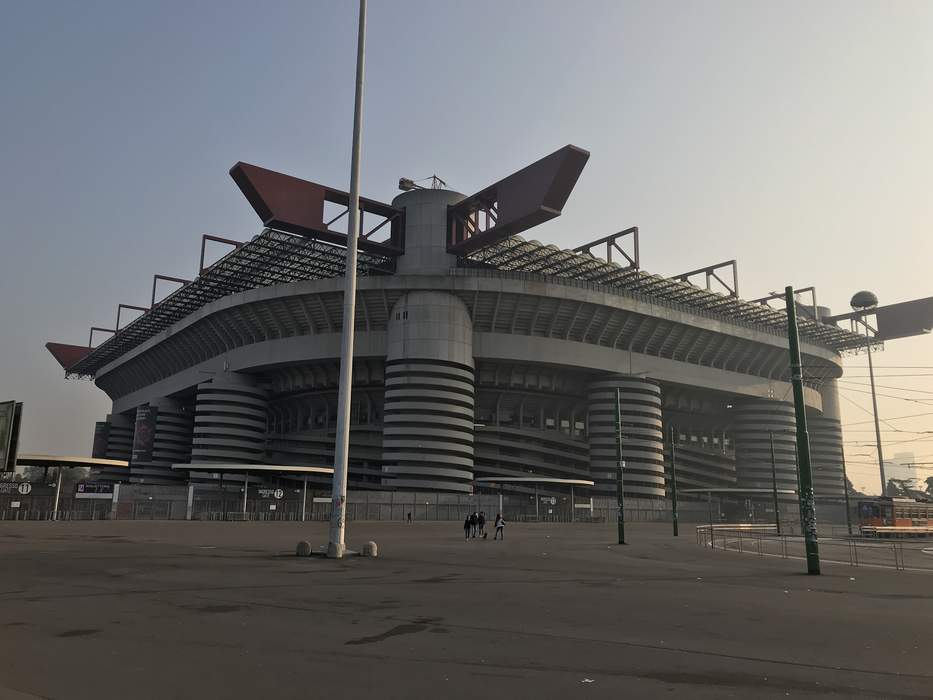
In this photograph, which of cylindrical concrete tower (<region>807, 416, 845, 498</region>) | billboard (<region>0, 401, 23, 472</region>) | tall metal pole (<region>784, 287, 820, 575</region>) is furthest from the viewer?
cylindrical concrete tower (<region>807, 416, 845, 498</region>)

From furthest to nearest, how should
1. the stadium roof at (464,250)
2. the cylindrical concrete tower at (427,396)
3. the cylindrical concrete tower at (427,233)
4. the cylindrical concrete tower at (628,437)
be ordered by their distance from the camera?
the cylindrical concrete tower at (628,437) → the cylindrical concrete tower at (427,233) → the cylindrical concrete tower at (427,396) → the stadium roof at (464,250)

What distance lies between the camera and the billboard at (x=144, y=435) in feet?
298

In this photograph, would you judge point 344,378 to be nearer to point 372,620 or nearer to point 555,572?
point 555,572

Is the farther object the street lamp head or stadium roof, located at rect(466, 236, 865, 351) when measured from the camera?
the street lamp head

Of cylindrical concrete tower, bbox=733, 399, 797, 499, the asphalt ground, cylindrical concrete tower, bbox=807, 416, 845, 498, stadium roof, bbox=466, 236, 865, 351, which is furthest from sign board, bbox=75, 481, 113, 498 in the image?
cylindrical concrete tower, bbox=807, 416, 845, 498

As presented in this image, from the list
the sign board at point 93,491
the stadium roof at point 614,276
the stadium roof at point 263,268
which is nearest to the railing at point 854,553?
the stadium roof at point 614,276

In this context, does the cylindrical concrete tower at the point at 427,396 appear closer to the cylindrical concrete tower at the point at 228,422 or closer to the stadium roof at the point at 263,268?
the stadium roof at the point at 263,268

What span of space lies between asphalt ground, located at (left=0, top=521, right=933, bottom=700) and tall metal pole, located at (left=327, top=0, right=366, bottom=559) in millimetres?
2344

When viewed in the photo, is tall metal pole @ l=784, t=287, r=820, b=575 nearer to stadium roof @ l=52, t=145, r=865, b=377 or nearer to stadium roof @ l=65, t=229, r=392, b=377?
stadium roof @ l=52, t=145, r=865, b=377

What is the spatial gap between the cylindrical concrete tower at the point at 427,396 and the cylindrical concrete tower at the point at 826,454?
2224 inches

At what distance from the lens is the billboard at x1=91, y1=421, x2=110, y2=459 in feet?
389

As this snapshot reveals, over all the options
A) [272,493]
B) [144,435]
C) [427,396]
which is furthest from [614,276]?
[144,435]

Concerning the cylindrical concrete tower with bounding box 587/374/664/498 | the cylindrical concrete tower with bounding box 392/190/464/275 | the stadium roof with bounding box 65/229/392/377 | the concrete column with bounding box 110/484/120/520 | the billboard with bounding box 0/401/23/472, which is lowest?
the concrete column with bounding box 110/484/120/520

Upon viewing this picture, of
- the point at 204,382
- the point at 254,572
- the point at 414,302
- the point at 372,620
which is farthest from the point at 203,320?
the point at 372,620
